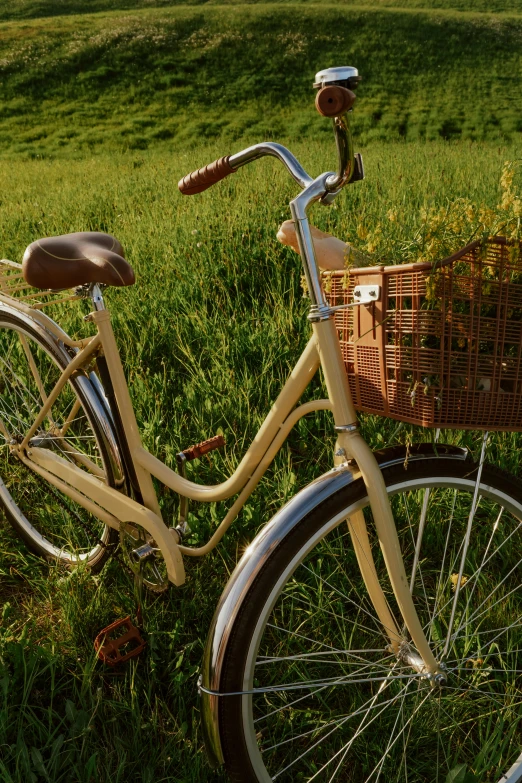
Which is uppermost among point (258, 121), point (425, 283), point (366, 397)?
point (425, 283)

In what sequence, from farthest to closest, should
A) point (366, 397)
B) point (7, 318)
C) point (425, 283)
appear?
point (7, 318) < point (366, 397) < point (425, 283)

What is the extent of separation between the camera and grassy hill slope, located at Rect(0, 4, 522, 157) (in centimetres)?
1791

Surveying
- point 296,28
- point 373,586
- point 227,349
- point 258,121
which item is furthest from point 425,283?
point 296,28

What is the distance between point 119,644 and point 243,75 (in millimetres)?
24472

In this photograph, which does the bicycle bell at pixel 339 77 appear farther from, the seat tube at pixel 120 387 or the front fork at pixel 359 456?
the seat tube at pixel 120 387

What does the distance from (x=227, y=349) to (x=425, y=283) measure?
188cm

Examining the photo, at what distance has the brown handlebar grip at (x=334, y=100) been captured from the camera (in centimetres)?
120

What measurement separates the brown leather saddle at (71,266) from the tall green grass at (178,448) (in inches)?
31.7

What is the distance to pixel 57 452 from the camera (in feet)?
9.10

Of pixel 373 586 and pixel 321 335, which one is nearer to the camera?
pixel 321 335

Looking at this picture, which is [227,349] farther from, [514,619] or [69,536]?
[514,619]

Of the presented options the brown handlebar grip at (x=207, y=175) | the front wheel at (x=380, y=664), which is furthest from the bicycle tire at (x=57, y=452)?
the brown handlebar grip at (x=207, y=175)

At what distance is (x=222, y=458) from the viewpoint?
8.91 ft

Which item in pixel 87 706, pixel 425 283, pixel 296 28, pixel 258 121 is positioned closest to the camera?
pixel 425 283
